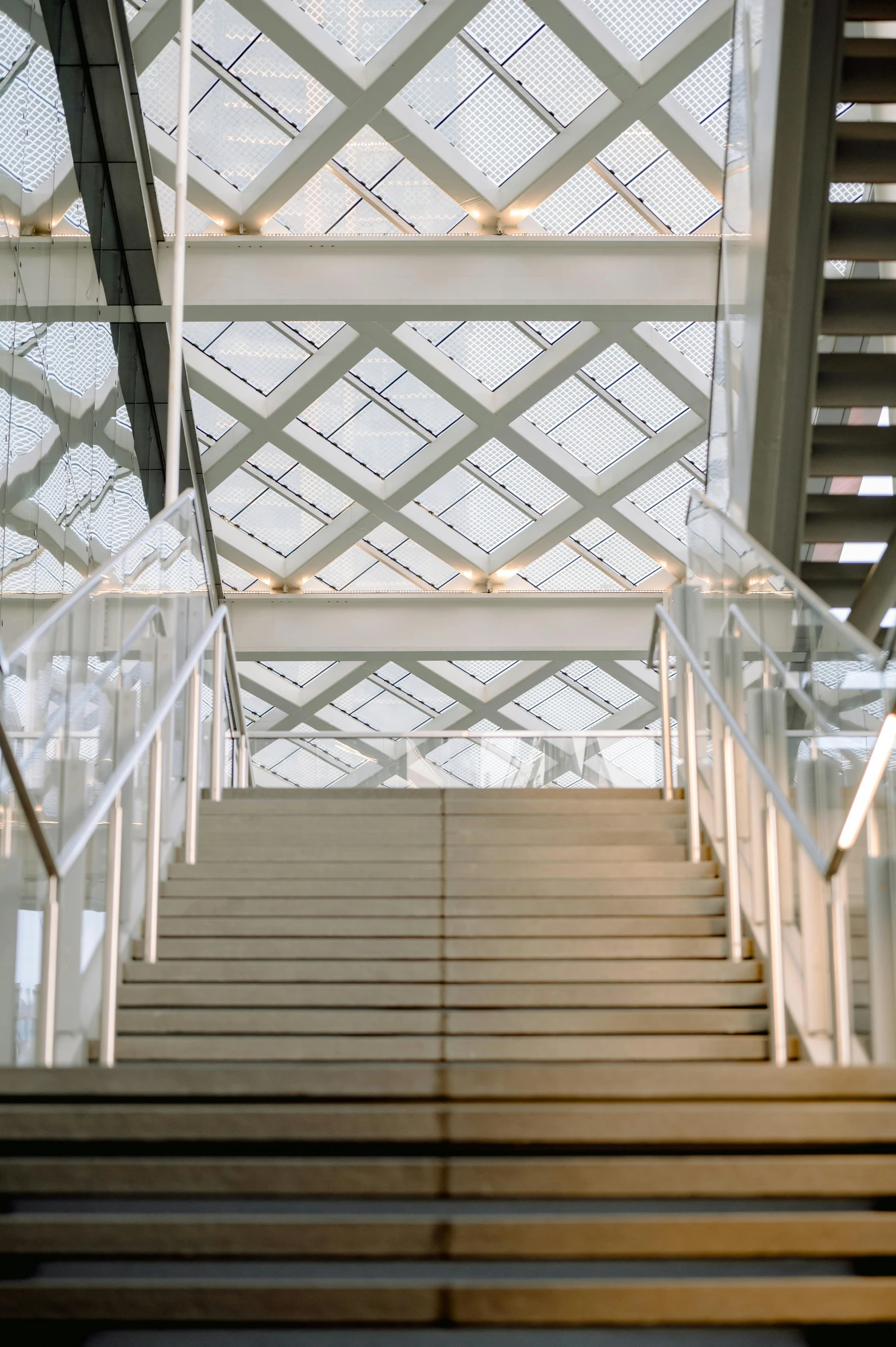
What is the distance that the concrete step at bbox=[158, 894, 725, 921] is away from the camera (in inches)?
211

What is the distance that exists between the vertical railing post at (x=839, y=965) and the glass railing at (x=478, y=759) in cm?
687

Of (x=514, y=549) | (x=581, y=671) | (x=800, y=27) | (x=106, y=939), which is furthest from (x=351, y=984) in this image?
(x=581, y=671)

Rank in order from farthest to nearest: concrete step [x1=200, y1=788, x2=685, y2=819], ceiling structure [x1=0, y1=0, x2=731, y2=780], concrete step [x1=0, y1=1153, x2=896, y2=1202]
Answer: ceiling structure [x1=0, y1=0, x2=731, y2=780], concrete step [x1=200, y1=788, x2=685, y2=819], concrete step [x1=0, y1=1153, x2=896, y2=1202]

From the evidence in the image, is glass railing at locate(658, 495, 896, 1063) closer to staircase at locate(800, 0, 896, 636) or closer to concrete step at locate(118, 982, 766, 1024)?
concrete step at locate(118, 982, 766, 1024)

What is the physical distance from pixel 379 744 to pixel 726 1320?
897 cm

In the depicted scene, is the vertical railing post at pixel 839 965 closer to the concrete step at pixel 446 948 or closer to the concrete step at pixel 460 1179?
the concrete step at pixel 446 948

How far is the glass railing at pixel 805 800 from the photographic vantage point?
4012mm

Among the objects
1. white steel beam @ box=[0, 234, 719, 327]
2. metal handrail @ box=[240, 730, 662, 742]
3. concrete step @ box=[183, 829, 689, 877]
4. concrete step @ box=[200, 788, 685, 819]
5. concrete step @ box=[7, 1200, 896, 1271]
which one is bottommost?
concrete step @ box=[7, 1200, 896, 1271]

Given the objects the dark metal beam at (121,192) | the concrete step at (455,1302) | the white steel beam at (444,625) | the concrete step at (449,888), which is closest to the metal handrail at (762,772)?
the concrete step at (449,888)

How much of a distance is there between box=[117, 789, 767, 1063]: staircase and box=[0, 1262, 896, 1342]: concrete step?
3.58ft

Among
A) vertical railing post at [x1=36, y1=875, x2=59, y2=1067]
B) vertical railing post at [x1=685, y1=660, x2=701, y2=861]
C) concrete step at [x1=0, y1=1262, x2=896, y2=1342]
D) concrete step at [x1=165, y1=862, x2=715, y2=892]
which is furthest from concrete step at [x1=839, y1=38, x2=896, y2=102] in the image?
concrete step at [x1=0, y1=1262, x2=896, y2=1342]

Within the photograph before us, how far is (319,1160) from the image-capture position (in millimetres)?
2912

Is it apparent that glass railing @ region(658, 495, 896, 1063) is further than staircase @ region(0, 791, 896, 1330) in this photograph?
Yes

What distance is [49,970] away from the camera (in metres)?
3.92
